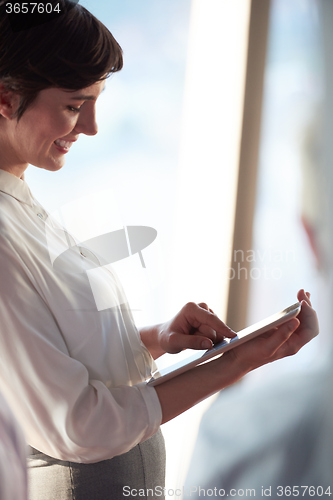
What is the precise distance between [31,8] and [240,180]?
0.98 metres

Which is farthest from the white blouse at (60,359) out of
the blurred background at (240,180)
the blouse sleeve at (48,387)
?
the blurred background at (240,180)

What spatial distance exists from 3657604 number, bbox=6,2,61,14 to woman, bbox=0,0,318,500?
0.01m

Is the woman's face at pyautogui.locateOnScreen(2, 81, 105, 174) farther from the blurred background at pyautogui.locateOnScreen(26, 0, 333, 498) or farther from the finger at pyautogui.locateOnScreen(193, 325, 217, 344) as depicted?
the blurred background at pyautogui.locateOnScreen(26, 0, 333, 498)

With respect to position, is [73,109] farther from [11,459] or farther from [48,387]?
[11,459]

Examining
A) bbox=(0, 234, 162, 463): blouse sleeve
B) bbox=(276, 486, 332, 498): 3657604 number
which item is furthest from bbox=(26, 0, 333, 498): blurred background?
bbox=(0, 234, 162, 463): blouse sleeve

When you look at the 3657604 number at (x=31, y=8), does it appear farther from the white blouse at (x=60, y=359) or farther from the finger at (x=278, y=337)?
the finger at (x=278, y=337)

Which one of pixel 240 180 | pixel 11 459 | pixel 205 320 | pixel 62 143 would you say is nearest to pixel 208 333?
pixel 205 320

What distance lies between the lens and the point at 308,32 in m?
1.36

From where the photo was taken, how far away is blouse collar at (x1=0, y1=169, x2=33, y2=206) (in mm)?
604

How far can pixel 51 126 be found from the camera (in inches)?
23.2

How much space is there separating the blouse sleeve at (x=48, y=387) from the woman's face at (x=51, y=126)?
6.3 inches

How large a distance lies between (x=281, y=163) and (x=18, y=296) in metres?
1.11

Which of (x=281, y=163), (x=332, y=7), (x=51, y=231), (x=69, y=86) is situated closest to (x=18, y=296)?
(x=51, y=231)

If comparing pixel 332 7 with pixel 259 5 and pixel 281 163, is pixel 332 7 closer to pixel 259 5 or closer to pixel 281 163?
pixel 259 5
